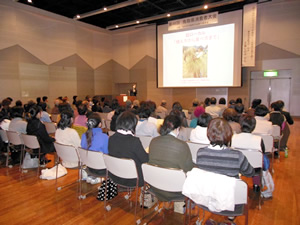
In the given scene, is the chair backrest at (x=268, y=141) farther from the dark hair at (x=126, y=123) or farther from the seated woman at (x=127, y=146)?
the dark hair at (x=126, y=123)

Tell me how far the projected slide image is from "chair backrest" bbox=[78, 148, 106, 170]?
333 inches

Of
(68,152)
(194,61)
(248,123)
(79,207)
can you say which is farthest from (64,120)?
(194,61)

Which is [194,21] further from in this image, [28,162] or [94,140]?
[28,162]

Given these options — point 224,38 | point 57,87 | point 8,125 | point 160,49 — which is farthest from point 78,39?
point 8,125

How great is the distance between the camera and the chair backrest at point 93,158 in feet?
8.85

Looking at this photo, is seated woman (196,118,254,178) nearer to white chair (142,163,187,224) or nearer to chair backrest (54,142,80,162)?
white chair (142,163,187,224)

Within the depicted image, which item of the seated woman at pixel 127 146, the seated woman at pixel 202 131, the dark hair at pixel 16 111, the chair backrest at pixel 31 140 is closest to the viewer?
the seated woman at pixel 127 146

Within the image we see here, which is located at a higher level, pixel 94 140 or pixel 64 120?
pixel 64 120

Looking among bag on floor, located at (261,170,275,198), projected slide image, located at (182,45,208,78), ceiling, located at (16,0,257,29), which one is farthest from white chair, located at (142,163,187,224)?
projected slide image, located at (182,45,208,78)

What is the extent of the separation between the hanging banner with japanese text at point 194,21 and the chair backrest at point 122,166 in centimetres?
884

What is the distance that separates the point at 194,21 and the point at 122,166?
930 centimetres

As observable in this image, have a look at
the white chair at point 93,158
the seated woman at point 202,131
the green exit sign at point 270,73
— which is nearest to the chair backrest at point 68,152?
the white chair at point 93,158

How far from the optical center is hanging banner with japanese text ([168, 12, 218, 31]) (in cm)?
930

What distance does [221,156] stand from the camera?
1903mm
